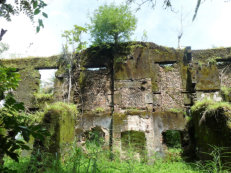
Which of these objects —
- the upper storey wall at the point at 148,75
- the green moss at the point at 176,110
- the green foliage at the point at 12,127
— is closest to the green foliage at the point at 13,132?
the green foliage at the point at 12,127

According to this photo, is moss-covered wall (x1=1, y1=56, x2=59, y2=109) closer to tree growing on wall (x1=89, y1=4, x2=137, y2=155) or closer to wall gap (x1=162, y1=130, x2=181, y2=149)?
tree growing on wall (x1=89, y1=4, x2=137, y2=155)

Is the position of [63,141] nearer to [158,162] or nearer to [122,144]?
[122,144]

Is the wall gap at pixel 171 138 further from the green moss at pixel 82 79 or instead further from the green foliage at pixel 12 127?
the green foliage at pixel 12 127

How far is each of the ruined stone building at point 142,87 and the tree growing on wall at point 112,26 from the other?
348 mm

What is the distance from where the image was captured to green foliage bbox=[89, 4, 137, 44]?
919 centimetres

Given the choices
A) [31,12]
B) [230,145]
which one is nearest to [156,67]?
[230,145]

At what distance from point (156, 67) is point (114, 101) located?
2630 mm

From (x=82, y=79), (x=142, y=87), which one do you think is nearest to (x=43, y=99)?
(x=82, y=79)

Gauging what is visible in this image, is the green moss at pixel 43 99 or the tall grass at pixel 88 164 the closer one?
the tall grass at pixel 88 164

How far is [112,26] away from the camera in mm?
9258

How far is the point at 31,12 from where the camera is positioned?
2.02m

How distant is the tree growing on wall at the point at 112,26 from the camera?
9.19m

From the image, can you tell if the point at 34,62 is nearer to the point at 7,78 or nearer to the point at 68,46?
the point at 68,46

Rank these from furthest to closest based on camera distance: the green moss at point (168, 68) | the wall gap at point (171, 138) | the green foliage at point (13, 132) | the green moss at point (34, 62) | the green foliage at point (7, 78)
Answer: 1. the green moss at point (34, 62)
2. the wall gap at point (171, 138)
3. the green moss at point (168, 68)
4. the green foliage at point (7, 78)
5. the green foliage at point (13, 132)
